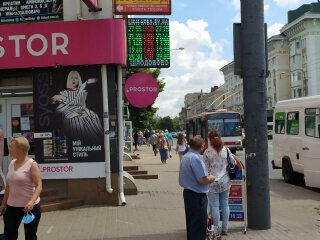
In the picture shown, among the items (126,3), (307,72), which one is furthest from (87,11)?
(307,72)

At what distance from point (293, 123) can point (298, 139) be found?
92cm

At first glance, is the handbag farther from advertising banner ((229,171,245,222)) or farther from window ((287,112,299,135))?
window ((287,112,299,135))

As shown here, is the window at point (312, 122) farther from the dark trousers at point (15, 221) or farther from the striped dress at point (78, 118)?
the dark trousers at point (15, 221)

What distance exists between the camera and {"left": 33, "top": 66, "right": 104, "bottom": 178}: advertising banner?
468 inches

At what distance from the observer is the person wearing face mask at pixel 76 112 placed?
11.9 meters

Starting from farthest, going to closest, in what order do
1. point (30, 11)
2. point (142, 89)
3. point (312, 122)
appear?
point (312, 122) < point (142, 89) < point (30, 11)

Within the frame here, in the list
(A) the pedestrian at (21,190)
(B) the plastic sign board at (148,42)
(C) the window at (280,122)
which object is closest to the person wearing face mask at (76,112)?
(B) the plastic sign board at (148,42)

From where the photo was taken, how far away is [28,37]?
11.8 m

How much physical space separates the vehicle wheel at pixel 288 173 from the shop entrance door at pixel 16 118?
25.9ft

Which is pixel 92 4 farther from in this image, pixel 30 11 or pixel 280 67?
pixel 280 67

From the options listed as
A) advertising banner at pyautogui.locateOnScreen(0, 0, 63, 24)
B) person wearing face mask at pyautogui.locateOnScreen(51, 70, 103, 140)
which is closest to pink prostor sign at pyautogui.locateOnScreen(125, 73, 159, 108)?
person wearing face mask at pyautogui.locateOnScreen(51, 70, 103, 140)

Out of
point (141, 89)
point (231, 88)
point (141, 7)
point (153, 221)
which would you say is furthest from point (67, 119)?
point (231, 88)

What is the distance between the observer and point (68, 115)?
39.2 feet

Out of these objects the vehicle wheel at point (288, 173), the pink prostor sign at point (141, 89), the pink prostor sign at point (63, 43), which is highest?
the pink prostor sign at point (63, 43)
